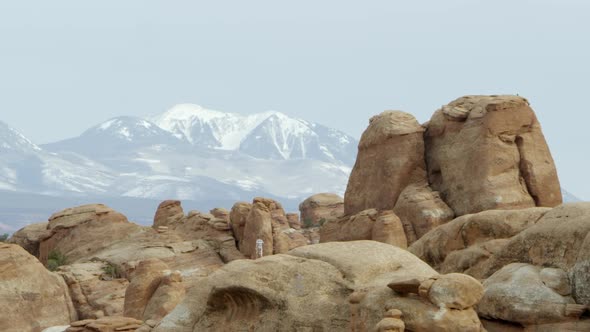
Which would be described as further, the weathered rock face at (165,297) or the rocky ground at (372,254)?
the weathered rock face at (165,297)

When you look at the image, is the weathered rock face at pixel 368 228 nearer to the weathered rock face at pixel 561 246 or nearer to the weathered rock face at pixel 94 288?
the weathered rock face at pixel 94 288

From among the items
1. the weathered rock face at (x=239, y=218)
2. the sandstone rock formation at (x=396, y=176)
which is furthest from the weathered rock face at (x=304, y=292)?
the weathered rock face at (x=239, y=218)

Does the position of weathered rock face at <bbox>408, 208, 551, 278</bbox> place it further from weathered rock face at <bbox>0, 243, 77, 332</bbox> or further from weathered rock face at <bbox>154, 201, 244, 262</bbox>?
weathered rock face at <bbox>154, 201, 244, 262</bbox>

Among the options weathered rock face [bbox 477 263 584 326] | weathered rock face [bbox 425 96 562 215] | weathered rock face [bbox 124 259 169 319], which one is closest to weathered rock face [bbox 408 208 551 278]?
weathered rock face [bbox 477 263 584 326]

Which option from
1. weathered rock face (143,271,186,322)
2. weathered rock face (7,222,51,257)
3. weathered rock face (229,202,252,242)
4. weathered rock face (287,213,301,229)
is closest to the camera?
weathered rock face (143,271,186,322)

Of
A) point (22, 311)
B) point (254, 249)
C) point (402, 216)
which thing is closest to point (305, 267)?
point (22, 311)

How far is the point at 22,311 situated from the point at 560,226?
31381mm

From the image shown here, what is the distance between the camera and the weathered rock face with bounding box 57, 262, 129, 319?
59691mm

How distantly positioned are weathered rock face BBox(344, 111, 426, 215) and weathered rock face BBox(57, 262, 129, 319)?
44.9ft

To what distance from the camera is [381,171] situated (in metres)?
65.7

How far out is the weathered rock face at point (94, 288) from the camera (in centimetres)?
5969

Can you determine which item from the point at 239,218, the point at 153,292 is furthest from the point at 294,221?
the point at 153,292

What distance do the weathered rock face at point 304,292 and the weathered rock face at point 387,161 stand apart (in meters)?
33.2

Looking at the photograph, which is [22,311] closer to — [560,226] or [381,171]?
[381,171]
